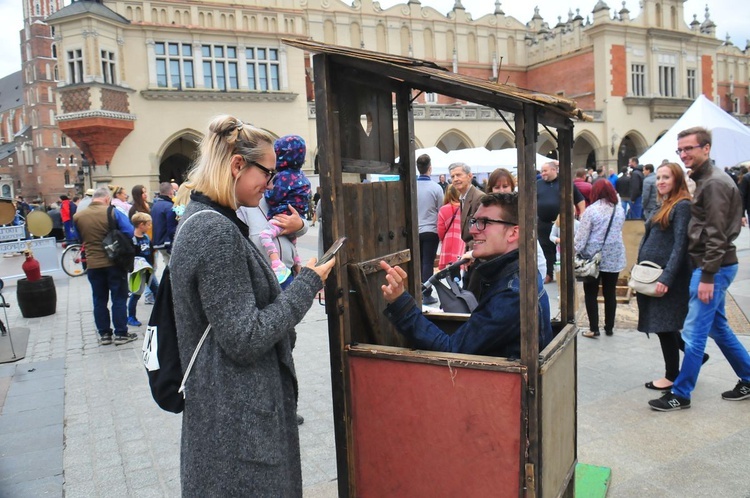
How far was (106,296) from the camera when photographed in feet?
23.3

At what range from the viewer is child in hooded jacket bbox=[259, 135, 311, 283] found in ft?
12.2

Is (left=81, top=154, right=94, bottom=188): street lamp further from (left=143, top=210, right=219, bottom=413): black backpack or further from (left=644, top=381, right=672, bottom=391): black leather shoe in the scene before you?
(left=143, top=210, right=219, bottom=413): black backpack

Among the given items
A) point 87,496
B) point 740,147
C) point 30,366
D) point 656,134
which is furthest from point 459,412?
point 656,134

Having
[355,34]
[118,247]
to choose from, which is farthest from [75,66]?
[118,247]

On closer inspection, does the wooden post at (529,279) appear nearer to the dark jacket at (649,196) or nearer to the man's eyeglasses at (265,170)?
the man's eyeglasses at (265,170)

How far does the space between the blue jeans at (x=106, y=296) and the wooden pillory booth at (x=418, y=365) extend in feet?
16.8

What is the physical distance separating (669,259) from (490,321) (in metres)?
2.67

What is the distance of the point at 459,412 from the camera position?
2.31 metres

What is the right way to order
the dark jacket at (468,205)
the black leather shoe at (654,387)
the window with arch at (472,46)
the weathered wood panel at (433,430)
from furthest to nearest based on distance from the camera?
1. the window with arch at (472,46)
2. the dark jacket at (468,205)
3. the black leather shoe at (654,387)
4. the weathered wood panel at (433,430)

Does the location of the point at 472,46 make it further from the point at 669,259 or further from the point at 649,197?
the point at 669,259

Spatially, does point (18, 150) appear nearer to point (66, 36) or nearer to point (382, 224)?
point (66, 36)

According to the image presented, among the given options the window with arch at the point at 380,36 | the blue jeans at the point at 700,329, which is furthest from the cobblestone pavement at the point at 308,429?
the window with arch at the point at 380,36

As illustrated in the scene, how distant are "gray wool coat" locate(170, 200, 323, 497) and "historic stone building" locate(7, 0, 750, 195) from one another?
765 inches

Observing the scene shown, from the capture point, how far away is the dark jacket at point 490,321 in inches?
92.4
